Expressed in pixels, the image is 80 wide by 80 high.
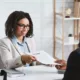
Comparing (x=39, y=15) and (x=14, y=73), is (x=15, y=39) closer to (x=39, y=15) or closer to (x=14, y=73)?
(x=14, y=73)

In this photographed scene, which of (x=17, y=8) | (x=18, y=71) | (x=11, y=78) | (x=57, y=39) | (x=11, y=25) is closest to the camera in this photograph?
(x=11, y=78)

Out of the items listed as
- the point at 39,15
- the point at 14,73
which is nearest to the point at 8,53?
the point at 14,73

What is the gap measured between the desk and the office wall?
1.54 metres

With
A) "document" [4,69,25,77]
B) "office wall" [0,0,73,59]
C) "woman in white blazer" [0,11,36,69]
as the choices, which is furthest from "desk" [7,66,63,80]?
"office wall" [0,0,73,59]

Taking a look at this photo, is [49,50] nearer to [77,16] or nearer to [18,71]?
[77,16]

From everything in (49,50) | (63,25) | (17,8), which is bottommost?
(49,50)

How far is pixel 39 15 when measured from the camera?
12.3 feet

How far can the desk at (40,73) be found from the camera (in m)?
1.94

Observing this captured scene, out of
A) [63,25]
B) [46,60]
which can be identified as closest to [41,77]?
[46,60]

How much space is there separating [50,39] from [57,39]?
0.39 ft

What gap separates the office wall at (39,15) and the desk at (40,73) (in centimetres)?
154

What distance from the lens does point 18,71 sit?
207cm

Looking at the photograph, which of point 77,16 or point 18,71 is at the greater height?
point 77,16

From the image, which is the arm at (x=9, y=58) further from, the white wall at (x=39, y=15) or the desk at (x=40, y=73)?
the white wall at (x=39, y=15)
